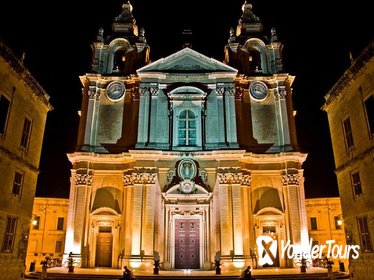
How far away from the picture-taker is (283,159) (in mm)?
26031

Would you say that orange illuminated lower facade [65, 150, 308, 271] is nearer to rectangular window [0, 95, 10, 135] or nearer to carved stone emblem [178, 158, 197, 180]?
carved stone emblem [178, 158, 197, 180]

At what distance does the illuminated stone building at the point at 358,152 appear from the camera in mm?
16578

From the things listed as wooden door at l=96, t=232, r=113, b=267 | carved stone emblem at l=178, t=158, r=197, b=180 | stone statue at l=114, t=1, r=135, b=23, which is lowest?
wooden door at l=96, t=232, r=113, b=267

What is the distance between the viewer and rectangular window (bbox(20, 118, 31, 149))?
1903cm

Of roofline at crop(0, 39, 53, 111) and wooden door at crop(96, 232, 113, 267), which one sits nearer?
roofline at crop(0, 39, 53, 111)

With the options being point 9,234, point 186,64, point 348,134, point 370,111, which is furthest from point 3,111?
point 348,134

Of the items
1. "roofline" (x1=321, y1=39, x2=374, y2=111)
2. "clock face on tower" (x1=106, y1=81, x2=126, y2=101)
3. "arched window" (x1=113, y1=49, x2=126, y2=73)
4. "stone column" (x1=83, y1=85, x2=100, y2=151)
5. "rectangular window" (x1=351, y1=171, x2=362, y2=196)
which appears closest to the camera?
"roofline" (x1=321, y1=39, x2=374, y2=111)

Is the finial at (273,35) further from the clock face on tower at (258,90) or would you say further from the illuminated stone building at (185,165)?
the clock face on tower at (258,90)

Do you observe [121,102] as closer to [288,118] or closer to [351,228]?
[288,118]

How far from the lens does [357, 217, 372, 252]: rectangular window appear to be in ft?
55.2

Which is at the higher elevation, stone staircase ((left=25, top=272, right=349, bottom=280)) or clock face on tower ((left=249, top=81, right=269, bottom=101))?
clock face on tower ((left=249, top=81, right=269, bottom=101))

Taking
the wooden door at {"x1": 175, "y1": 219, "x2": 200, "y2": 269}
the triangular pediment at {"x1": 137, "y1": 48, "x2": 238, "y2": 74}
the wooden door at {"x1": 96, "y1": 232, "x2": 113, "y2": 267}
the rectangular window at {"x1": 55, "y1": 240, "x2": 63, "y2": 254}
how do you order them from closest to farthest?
the wooden door at {"x1": 175, "y1": 219, "x2": 200, "y2": 269} < the wooden door at {"x1": 96, "y1": 232, "x2": 113, "y2": 267} < the triangular pediment at {"x1": 137, "y1": 48, "x2": 238, "y2": 74} < the rectangular window at {"x1": 55, "y1": 240, "x2": 63, "y2": 254}

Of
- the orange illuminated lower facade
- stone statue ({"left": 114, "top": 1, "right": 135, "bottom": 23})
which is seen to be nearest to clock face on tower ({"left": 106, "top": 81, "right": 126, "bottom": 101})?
the orange illuminated lower facade

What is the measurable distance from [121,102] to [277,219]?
14.6 m
